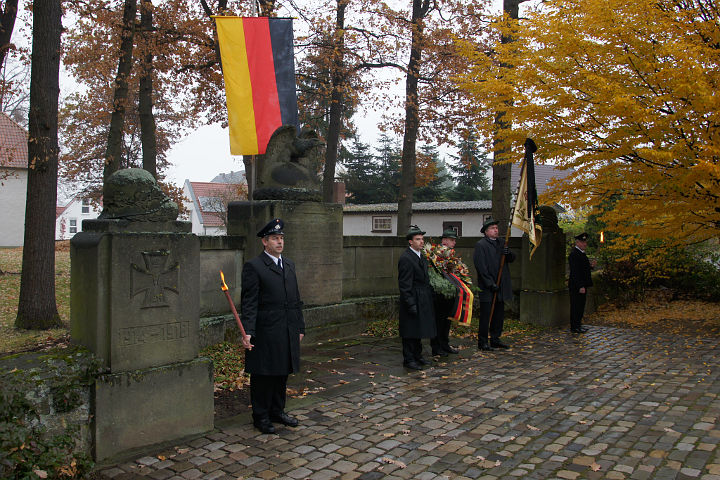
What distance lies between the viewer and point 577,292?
10.4 metres

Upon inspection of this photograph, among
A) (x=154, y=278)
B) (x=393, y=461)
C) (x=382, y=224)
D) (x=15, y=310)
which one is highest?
(x=382, y=224)

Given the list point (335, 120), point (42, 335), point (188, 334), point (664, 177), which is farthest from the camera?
point (335, 120)

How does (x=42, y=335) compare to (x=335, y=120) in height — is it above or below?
below

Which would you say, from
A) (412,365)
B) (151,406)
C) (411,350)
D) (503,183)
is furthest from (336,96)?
(151,406)

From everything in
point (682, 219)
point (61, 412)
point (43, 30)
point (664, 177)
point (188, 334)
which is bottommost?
point (61, 412)

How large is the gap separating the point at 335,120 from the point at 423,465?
15.9 meters

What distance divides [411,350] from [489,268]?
2.03 meters

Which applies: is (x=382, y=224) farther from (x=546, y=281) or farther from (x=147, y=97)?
(x=546, y=281)

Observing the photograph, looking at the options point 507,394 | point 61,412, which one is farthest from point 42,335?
point 507,394

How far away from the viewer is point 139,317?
4.58 metres

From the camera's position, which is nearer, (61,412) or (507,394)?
(61,412)

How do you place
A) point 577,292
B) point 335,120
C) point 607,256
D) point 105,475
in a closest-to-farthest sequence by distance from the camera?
point 105,475 < point 577,292 < point 607,256 < point 335,120

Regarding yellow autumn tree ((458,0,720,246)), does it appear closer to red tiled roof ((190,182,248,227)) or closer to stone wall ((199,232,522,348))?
stone wall ((199,232,522,348))

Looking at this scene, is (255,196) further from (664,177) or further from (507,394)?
(664,177)
